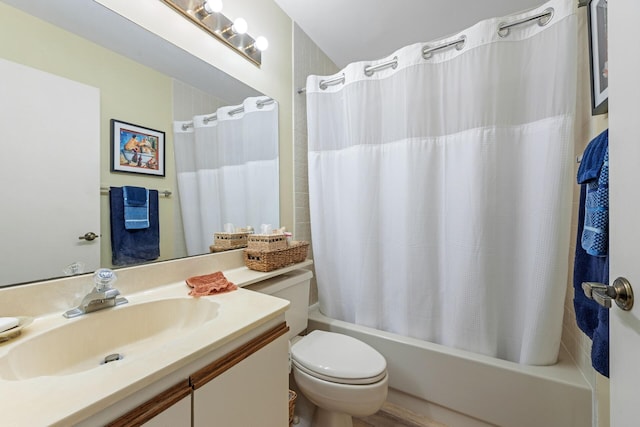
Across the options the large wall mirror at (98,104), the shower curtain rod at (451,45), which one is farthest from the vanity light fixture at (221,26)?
the shower curtain rod at (451,45)

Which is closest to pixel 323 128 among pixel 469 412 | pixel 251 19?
pixel 251 19

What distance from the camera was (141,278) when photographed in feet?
3.08

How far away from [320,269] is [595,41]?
1.65 meters

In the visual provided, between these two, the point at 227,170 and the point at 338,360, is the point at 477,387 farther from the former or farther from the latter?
the point at 227,170

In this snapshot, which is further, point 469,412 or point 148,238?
point 469,412

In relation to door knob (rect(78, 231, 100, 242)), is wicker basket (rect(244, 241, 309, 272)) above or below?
below

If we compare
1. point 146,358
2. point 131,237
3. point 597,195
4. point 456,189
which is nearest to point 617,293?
point 597,195

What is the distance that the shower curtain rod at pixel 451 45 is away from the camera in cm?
114

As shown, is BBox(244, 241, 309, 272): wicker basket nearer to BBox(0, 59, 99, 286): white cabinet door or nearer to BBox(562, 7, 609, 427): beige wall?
BBox(0, 59, 99, 286): white cabinet door

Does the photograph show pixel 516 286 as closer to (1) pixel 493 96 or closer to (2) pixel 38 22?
(1) pixel 493 96

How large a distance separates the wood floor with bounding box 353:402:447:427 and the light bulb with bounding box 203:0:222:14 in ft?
7.09

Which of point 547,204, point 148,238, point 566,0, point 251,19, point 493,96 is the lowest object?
point 148,238

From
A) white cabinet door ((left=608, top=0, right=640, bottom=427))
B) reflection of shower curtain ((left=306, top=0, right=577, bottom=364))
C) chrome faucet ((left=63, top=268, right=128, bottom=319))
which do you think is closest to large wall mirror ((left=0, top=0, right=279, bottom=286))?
chrome faucet ((left=63, top=268, right=128, bottom=319))

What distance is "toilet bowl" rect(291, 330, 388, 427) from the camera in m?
1.05
